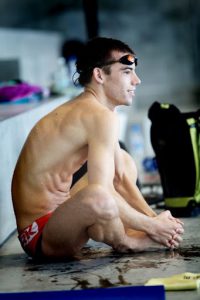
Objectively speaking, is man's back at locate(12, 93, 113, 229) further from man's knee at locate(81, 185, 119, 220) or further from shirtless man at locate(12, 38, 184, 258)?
man's knee at locate(81, 185, 119, 220)

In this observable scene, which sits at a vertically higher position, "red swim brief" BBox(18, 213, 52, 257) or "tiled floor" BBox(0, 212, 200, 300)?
"red swim brief" BBox(18, 213, 52, 257)

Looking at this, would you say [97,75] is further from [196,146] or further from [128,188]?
[196,146]

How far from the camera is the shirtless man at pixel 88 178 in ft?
12.5

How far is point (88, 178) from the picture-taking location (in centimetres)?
385

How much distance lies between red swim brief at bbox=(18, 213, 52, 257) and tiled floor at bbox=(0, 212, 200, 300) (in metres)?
0.08

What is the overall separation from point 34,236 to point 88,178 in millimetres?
404

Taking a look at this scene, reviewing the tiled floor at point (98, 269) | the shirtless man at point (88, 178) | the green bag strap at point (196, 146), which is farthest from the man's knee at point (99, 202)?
the green bag strap at point (196, 146)

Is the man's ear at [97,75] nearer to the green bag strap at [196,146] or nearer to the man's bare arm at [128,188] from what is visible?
the man's bare arm at [128,188]

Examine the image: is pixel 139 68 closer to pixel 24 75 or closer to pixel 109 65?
pixel 24 75

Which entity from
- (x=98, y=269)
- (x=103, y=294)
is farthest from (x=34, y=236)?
(x=103, y=294)

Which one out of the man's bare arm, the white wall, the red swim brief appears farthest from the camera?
the white wall

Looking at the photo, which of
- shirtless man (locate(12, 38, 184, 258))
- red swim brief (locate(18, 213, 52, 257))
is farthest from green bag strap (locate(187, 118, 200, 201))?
red swim brief (locate(18, 213, 52, 257))

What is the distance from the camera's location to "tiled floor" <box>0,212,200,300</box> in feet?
11.6

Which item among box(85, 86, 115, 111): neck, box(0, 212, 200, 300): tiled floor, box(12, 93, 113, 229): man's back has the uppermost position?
box(85, 86, 115, 111): neck
